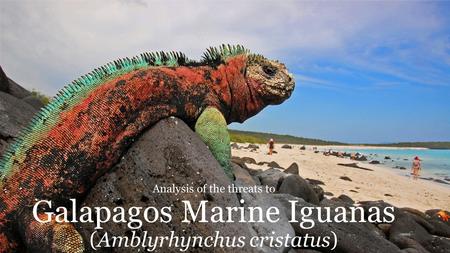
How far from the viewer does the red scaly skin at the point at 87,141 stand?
146 inches

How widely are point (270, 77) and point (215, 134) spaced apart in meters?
1.40

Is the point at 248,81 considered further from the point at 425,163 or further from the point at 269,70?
the point at 425,163

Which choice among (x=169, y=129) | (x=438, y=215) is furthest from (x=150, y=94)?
(x=438, y=215)

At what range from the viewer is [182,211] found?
390 cm

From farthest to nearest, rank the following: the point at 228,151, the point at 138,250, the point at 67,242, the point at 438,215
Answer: the point at 438,215 < the point at 228,151 < the point at 138,250 < the point at 67,242

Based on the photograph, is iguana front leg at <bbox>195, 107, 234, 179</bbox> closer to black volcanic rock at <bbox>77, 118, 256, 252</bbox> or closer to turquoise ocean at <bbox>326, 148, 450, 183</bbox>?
black volcanic rock at <bbox>77, 118, 256, 252</bbox>

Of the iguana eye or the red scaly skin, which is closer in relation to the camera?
the red scaly skin

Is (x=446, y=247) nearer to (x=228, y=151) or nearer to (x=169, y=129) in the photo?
(x=228, y=151)

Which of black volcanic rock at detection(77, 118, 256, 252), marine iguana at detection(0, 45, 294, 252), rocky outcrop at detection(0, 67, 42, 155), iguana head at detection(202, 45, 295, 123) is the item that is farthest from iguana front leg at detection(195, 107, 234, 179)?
rocky outcrop at detection(0, 67, 42, 155)

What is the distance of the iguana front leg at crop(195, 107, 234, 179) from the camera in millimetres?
4473

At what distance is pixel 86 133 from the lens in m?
3.79

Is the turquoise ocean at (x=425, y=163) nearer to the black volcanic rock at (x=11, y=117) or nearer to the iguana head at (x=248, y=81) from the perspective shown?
the iguana head at (x=248, y=81)

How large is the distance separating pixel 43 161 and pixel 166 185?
3.71 feet

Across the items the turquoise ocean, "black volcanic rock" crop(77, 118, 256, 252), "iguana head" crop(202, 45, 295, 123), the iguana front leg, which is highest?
"iguana head" crop(202, 45, 295, 123)
